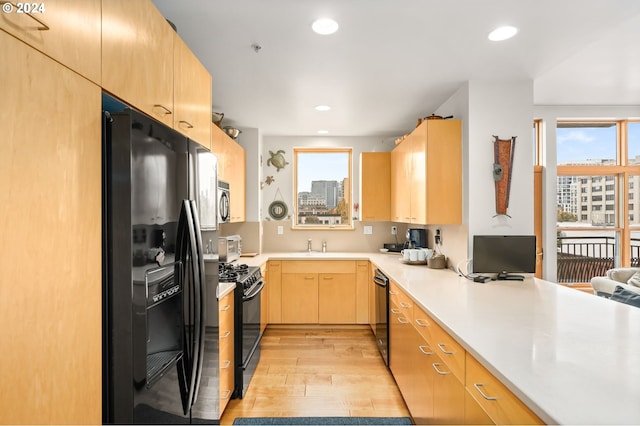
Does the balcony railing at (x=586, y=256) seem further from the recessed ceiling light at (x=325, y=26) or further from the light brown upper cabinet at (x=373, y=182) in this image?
the recessed ceiling light at (x=325, y=26)

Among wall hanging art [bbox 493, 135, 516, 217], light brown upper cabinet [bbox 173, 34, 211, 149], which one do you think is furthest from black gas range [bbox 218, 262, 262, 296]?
wall hanging art [bbox 493, 135, 516, 217]

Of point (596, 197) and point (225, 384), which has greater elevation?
point (596, 197)

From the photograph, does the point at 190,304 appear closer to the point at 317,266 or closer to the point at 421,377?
the point at 421,377

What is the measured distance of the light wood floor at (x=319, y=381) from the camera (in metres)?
2.48

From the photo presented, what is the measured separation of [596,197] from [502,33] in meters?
2.98

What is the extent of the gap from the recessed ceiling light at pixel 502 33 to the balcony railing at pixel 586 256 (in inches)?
107

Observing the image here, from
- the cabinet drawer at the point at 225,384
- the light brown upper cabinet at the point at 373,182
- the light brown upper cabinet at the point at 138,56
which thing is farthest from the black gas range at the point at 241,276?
the light brown upper cabinet at the point at 373,182

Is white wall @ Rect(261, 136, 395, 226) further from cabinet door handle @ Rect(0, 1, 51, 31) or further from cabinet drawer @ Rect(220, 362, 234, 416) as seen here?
cabinet door handle @ Rect(0, 1, 51, 31)

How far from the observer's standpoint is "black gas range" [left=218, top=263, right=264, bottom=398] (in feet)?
8.63

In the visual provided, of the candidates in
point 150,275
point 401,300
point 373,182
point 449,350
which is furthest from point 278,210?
point 150,275

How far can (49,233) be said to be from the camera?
2.83 feet

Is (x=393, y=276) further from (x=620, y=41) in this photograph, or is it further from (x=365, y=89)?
(x=620, y=41)

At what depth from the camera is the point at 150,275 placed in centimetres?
116

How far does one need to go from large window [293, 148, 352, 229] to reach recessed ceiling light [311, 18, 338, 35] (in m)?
2.95
